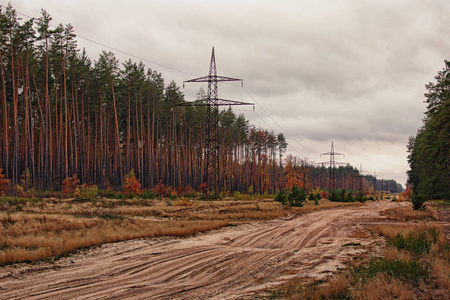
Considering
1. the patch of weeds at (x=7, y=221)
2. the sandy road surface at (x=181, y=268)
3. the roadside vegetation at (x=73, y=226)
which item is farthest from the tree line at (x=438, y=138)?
the patch of weeds at (x=7, y=221)

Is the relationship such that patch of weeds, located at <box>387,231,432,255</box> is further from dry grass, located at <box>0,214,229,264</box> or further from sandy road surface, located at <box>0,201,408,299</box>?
dry grass, located at <box>0,214,229,264</box>

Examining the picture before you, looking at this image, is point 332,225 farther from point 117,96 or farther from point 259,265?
point 117,96

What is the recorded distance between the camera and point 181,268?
10.9 metres

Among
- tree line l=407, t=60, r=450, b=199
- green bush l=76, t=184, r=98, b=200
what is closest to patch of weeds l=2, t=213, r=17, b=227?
green bush l=76, t=184, r=98, b=200

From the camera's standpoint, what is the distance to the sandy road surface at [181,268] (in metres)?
8.52

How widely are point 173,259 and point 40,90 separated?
142 feet

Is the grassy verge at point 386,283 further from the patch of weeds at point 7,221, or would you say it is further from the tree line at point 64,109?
the tree line at point 64,109

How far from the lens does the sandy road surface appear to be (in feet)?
28.0

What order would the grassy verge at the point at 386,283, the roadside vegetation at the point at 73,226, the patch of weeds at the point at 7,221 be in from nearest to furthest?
the grassy verge at the point at 386,283, the roadside vegetation at the point at 73,226, the patch of weeds at the point at 7,221

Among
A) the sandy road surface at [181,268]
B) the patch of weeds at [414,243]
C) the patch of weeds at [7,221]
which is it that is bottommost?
the sandy road surface at [181,268]

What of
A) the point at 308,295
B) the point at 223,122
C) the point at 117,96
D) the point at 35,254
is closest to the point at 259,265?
the point at 308,295

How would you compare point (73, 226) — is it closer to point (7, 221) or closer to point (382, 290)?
point (7, 221)

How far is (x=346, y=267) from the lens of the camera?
1095 cm

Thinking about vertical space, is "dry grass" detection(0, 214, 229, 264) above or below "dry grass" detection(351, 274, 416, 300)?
below
